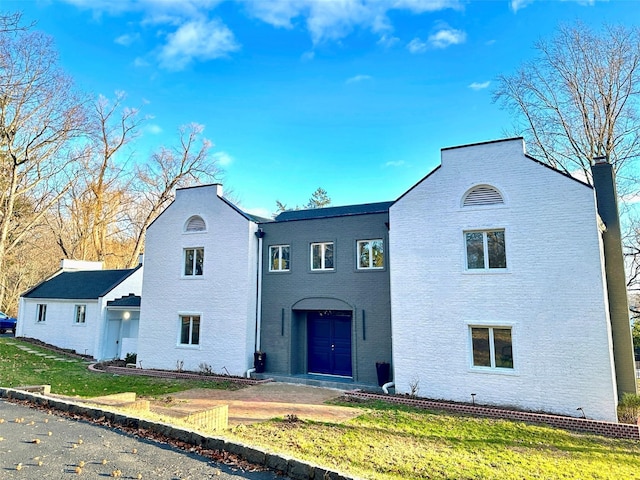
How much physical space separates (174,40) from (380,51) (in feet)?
23.1

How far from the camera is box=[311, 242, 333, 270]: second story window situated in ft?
49.6

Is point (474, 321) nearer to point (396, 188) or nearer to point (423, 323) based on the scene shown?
point (423, 323)

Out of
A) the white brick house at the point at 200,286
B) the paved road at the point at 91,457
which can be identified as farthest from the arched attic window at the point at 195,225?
the paved road at the point at 91,457

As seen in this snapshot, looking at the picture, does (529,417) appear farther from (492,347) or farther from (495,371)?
(492,347)

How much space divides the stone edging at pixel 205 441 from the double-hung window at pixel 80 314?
47.1ft

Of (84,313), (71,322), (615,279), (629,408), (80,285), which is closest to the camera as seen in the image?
(629,408)

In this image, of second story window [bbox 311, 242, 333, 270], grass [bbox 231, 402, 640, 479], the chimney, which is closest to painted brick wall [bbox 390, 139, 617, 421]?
grass [bbox 231, 402, 640, 479]

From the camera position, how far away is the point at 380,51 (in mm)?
13758

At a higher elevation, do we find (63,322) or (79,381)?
(63,322)

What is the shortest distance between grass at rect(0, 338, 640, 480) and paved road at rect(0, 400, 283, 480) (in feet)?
3.42

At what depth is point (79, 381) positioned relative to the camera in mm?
14094

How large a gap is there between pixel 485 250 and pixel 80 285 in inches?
915

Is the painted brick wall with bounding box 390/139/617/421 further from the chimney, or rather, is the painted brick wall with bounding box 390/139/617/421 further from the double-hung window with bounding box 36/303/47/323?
the double-hung window with bounding box 36/303/47/323

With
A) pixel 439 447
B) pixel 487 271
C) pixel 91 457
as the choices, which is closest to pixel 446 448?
Answer: pixel 439 447
